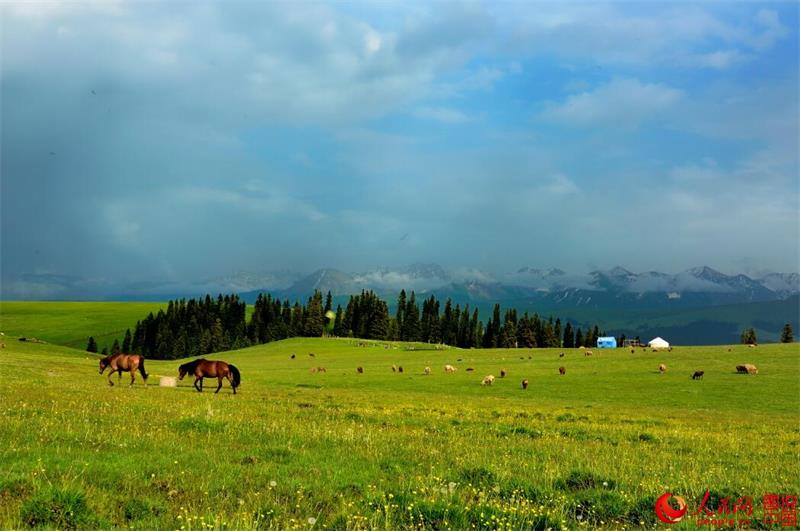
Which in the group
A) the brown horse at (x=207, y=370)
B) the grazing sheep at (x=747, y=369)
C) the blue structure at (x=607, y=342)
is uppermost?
the brown horse at (x=207, y=370)

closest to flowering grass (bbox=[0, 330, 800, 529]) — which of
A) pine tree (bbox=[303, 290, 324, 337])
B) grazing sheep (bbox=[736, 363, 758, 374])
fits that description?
grazing sheep (bbox=[736, 363, 758, 374])

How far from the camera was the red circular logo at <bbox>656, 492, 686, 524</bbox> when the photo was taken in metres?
8.24

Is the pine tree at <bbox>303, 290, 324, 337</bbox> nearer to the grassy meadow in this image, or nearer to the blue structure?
the blue structure

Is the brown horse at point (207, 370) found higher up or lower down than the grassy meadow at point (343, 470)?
lower down

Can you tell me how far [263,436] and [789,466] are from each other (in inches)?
577

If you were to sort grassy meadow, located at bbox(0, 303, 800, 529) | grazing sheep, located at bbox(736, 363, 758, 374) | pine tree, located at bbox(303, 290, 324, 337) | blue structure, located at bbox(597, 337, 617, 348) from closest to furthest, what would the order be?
grassy meadow, located at bbox(0, 303, 800, 529), grazing sheep, located at bbox(736, 363, 758, 374), blue structure, located at bbox(597, 337, 617, 348), pine tree, located at bbox(303, 290, 324, 337)

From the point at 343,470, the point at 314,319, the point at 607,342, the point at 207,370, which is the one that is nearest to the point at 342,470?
the point at 343,470

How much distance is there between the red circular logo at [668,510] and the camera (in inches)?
324

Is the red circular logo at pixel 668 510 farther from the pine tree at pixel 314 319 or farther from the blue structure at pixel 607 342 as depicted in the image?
the pine tree at pixel 314 319

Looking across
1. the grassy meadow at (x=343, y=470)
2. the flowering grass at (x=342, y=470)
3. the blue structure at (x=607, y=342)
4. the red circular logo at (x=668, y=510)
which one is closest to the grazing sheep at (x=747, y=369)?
the flowering grass at (x=342, y=470)

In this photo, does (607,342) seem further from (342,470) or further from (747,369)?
(342,470)

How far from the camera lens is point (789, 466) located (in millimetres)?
14219

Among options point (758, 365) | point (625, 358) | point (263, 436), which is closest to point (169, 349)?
point (625, 358)

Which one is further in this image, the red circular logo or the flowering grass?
the red circular logo
